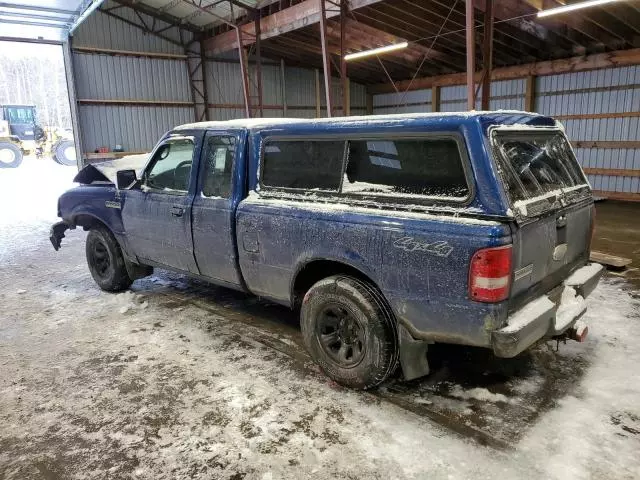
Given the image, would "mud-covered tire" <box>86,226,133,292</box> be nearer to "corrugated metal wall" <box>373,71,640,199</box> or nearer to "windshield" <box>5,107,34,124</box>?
"corrugated metal wall" <box>373,71,640,199</box>

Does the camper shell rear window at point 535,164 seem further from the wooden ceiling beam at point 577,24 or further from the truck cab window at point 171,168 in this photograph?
the wooden ceiling beam at point 577,24

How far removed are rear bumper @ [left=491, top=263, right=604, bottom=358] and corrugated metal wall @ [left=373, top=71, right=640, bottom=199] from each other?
11.9 meters

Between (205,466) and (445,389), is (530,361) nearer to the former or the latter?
(445,389)

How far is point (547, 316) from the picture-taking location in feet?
9.23

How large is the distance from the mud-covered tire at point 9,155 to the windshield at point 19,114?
140 inches

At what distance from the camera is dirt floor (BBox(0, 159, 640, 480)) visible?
2.56 m

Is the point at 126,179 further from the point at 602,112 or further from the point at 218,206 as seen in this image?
the point at 602,112

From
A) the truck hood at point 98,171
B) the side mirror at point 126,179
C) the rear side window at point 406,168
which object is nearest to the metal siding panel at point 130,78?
the truck hood at point 98,171

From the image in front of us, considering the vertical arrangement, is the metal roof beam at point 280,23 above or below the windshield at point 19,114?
above

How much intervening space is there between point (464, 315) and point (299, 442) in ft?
4.00

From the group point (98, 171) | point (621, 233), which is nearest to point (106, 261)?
point (98, 171)

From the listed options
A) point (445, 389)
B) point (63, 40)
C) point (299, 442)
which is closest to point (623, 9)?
point (445, 389)

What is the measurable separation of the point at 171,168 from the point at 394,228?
2.68 metres

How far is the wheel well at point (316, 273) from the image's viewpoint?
10.6ft
